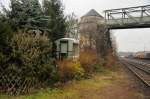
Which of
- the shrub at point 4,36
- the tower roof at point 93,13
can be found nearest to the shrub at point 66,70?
the shrub at point 4,36

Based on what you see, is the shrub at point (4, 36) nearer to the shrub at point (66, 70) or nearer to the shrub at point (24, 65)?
the shrub at point (24, 65)

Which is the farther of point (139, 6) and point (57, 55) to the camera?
point (139, 6)

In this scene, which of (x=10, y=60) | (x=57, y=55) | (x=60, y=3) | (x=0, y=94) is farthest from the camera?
(x=60, y=3)

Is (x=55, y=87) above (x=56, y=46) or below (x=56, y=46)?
below

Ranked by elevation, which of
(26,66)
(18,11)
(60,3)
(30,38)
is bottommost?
(26,66)

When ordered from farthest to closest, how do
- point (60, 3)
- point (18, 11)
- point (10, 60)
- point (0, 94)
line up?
point (60, 3)
point (18, 11)
point (10, 60)
point (0, 94)

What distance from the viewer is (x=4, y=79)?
12555 mm

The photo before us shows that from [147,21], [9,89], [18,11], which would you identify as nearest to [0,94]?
[9,89]

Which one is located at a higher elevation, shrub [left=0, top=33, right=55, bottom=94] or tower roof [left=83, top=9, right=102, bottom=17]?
tower roof [left=83, top=9, right=102, bottom=17]

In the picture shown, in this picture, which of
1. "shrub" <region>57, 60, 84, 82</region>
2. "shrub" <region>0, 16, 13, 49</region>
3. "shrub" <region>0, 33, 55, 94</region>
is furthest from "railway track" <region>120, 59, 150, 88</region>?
"shrub" <region>0, 16, 13, 49</region>

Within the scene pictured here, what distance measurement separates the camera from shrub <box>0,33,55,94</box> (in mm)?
12688

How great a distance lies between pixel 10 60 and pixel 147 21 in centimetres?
2514

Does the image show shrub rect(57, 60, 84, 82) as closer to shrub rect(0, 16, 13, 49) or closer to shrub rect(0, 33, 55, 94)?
shrub rect(0, 33, 55, 94)

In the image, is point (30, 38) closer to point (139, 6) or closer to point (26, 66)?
point (26, 66)
